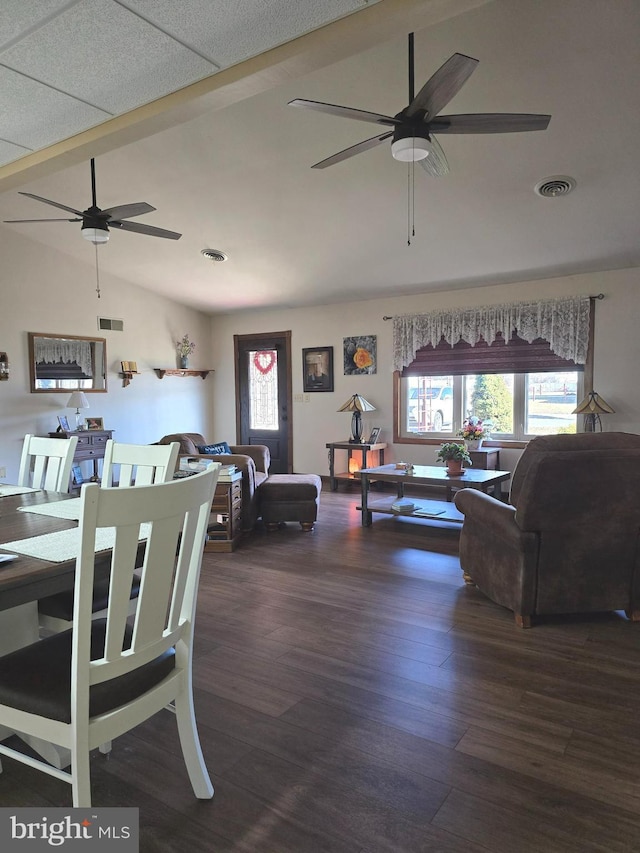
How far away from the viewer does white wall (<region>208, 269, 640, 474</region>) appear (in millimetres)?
5352

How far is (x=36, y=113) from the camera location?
9.17ft

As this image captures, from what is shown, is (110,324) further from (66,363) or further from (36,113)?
(36,113)

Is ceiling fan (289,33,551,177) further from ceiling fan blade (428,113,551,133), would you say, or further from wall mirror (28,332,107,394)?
wall mirror (28,332,107,394)

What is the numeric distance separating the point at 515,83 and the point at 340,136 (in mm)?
1229

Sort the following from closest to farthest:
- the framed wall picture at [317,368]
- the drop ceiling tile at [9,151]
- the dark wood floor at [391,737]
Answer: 1. the dark wood floor at [391,737]
2. the drop ceiling tile at [9,151]
3. the framed wall picture at [317,368]

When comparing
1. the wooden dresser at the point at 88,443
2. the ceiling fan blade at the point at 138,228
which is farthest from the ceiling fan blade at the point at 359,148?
the wooden dresser at the point at 88,443

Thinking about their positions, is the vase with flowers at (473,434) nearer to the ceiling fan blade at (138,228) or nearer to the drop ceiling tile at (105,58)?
the ceiling fan blade at (138,228)

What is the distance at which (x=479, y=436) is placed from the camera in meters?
5.58

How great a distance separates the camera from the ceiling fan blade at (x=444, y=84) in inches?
84.8

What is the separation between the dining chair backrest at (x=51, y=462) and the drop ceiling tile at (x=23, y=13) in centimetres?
173

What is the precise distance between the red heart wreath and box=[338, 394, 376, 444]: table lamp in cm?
163

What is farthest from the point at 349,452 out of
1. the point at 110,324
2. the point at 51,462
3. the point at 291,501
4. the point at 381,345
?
the point at 51,462

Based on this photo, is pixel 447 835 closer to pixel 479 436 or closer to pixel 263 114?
pixel 263 114

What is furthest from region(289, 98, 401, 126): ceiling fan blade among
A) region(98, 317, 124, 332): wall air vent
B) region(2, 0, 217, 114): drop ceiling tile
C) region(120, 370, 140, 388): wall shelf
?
region(120, 370, 140, 388): wall shelf
